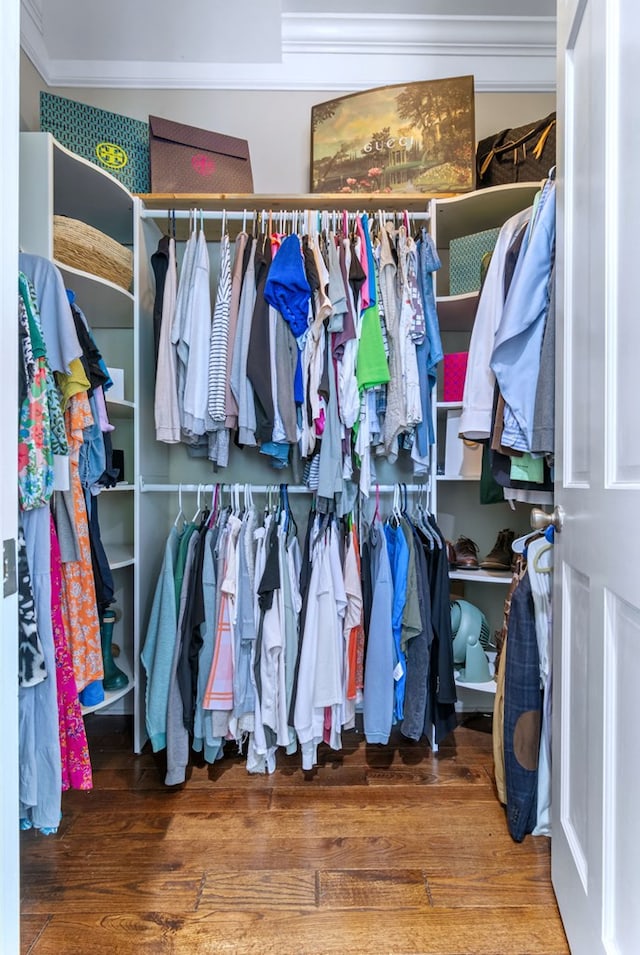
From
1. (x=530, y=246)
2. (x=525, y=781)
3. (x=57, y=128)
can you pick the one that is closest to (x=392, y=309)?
(x=530, y=246)

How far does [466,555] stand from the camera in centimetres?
200

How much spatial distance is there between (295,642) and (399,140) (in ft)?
6.19

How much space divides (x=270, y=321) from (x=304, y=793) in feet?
5.07

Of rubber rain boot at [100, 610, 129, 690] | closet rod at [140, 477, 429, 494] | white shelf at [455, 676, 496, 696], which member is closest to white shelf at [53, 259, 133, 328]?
closet rod at [140, 477, 429, 494]

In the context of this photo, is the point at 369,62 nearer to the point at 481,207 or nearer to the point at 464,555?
the point at 481,207

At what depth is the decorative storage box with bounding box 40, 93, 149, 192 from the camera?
1728 mm

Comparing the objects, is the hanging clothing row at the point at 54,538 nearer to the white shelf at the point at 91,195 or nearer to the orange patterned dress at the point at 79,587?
the orange patterned dress at the point at 79,587

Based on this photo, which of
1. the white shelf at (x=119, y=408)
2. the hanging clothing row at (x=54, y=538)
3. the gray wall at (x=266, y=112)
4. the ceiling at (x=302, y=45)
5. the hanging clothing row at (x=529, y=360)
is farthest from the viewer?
the gray wall at (x=266, y=112)

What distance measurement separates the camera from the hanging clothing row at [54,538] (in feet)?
3.50

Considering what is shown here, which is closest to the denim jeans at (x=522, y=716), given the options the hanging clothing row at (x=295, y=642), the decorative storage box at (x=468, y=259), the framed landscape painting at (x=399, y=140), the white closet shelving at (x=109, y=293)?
the hanging clothing row at (x=295, y=642)

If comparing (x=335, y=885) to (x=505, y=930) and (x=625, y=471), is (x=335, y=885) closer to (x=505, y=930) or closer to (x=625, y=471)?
(x=505, y=930)

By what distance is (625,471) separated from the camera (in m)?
0.82

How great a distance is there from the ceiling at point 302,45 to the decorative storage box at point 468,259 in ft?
2.73

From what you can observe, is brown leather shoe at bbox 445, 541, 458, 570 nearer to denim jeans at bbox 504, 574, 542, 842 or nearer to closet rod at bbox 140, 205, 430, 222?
denim jeans at bbox 504, 574, 542, 842
